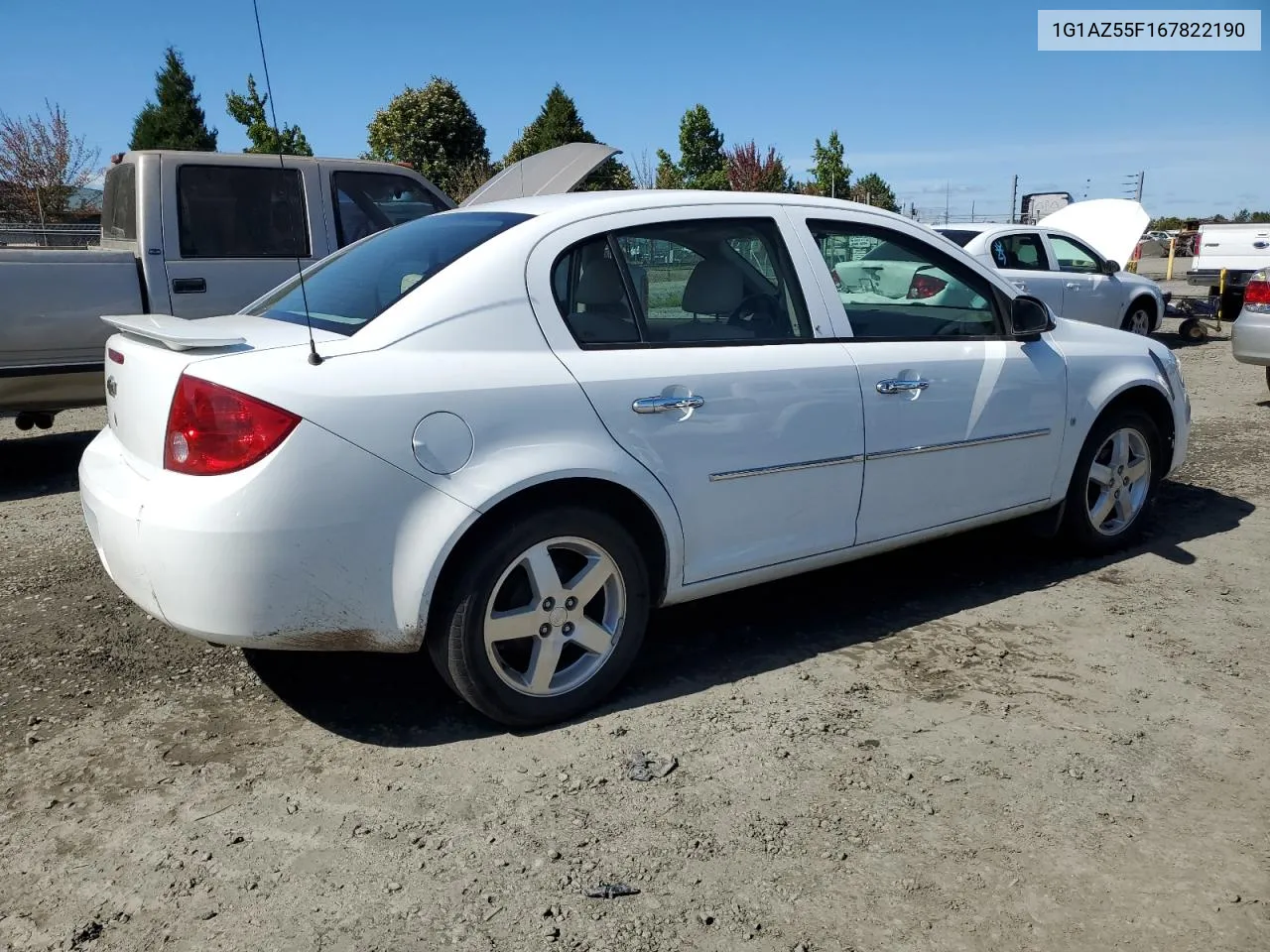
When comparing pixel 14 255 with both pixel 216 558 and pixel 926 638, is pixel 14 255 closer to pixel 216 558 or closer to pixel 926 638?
pixel 216 558

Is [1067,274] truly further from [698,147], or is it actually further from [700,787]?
[698,147]

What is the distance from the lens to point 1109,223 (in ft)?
55.2

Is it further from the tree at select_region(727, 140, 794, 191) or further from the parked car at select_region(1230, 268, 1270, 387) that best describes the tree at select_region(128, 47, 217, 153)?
the parked car at select_region(1230, 268, 1270, 387)

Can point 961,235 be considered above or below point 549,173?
below

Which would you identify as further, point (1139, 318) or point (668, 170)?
point (668, 170)

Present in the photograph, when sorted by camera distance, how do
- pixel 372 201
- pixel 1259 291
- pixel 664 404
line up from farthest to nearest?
pixel 1259 291 < pixel 372 201 < pixel 664 404

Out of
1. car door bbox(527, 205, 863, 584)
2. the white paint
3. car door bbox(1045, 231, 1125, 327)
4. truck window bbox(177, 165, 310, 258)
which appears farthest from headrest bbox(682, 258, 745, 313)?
car door bbox(1045, 231, 1125, 327)

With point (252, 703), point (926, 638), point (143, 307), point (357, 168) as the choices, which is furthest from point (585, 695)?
point (357, 168)

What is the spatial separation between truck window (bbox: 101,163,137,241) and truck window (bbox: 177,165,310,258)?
337mm

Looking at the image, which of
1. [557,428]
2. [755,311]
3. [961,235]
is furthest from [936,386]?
[961,235]

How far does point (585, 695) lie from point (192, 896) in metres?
1.27

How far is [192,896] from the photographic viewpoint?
2492mm

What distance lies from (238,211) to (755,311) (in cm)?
463

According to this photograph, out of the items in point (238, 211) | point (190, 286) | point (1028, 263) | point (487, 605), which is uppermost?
point (238, 211)
